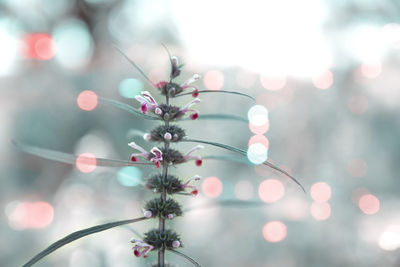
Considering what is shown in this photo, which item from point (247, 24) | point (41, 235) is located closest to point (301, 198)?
point (247, 24)

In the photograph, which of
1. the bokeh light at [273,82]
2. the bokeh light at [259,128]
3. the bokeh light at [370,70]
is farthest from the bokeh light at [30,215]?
the bokeh light at [370,70]

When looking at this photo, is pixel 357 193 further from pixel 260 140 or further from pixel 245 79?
pixel 245 79

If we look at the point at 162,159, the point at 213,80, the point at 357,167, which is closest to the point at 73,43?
the point at 213,80

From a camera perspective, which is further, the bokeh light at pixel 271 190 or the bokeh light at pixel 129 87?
the bokeh light at pixel 271 190

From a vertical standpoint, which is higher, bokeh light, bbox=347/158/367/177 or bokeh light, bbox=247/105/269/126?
bokeh light, bbox=247/105/269/126

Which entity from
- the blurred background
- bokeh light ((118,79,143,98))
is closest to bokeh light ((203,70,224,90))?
the blurred background

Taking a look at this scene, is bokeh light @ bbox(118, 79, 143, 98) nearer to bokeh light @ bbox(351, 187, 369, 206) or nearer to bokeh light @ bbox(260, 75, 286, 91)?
bokeh light @ bbox(260, 75, 286, 91)

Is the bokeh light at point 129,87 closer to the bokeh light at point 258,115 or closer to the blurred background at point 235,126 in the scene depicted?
the blurred background at point 235,126
